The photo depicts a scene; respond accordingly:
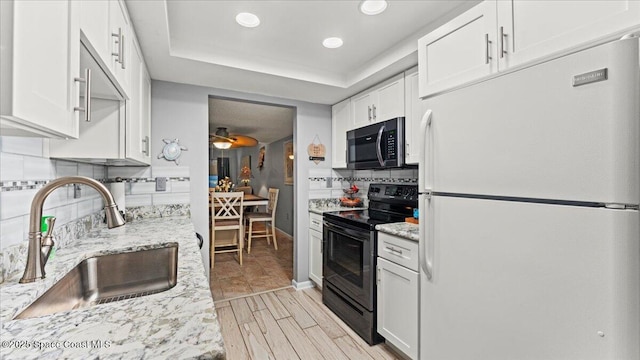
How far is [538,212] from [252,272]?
320cm

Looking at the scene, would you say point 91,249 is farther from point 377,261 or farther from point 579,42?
point 579,42

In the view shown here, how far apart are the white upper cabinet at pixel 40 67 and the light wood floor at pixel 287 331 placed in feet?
6.12

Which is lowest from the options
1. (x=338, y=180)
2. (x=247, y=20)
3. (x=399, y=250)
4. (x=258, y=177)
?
(x=399, y=250)

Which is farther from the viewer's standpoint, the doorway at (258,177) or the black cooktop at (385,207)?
the doorway at (258,177)

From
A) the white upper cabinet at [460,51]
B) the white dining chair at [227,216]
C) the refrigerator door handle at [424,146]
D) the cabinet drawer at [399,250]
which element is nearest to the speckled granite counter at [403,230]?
the cabinet drawer at [399,250]

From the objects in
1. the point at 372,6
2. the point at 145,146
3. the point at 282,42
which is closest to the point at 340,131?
the point at 282,42

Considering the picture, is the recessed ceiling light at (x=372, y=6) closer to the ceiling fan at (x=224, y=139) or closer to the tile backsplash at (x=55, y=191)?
the tile backsplash at (x=55, y=191)

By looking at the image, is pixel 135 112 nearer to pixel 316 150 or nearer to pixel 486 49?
pixel 316 150

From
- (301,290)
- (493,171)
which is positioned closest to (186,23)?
(493,171)

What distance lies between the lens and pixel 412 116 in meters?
2.20

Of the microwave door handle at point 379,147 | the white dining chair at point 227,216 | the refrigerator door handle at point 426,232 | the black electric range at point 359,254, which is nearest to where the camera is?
the refrigerator door handle at point 426,232

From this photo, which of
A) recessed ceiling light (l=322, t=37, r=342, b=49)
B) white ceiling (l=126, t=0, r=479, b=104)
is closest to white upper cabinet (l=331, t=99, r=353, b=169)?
white ceiling (l=126, t=0, r=479, b=104)

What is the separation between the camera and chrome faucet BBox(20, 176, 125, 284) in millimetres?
862

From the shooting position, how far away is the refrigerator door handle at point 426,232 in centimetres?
151
